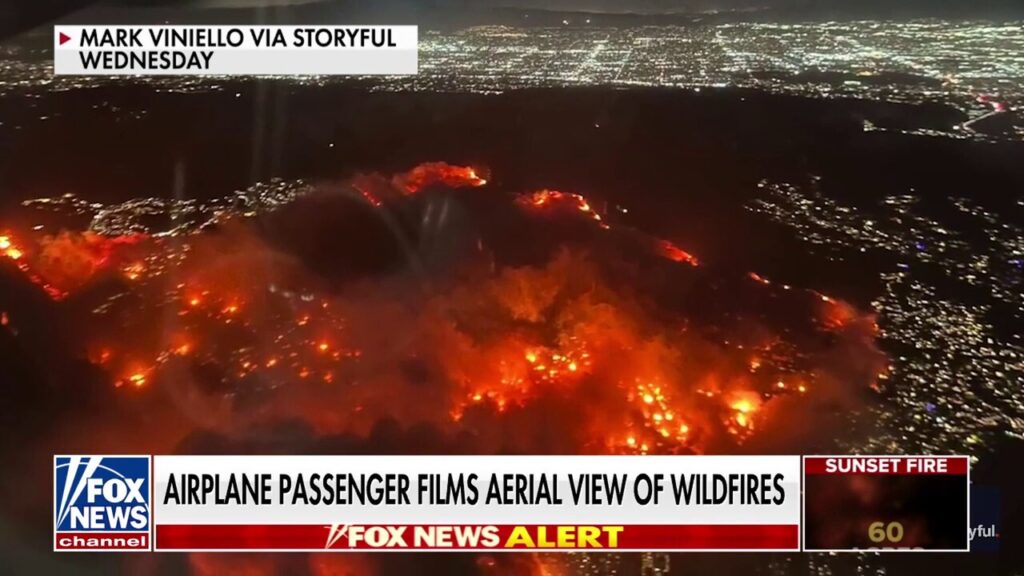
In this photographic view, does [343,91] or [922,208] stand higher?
[343,91]

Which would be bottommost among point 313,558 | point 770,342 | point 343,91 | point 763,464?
point 313,558

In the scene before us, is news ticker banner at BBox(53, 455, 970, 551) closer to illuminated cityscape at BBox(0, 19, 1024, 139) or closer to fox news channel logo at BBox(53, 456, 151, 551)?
fox news channel logo at BBox(53, 456, 151, 551)

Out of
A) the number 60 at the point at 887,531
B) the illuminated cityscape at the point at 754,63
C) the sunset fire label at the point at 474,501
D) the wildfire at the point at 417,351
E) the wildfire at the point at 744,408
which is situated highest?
the illuminated cityscape at the point at 754,63

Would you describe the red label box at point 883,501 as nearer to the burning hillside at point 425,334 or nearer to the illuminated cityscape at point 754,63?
the burning hillside at point 425,334

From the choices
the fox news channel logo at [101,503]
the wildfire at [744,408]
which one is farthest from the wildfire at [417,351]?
the fox news channel logo at [101,503]

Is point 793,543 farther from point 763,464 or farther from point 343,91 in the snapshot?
point 343,91

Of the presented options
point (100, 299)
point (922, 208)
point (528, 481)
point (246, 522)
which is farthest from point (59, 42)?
point (922, 208)

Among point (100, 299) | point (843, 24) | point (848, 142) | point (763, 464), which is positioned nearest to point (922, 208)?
point (848, 142)
